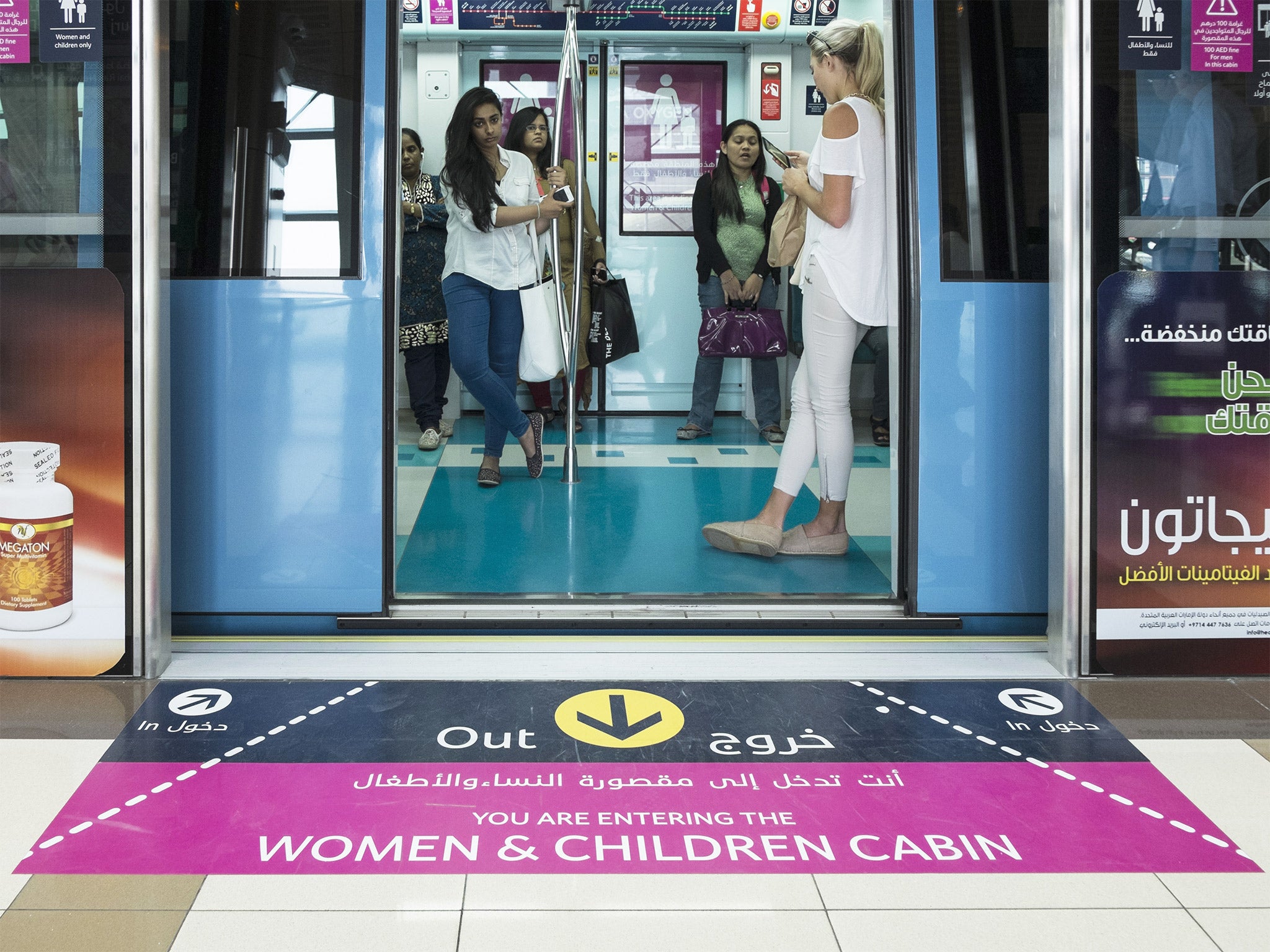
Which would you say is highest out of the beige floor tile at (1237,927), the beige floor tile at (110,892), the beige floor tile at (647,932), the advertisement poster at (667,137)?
the advertisement poster at (667,137)

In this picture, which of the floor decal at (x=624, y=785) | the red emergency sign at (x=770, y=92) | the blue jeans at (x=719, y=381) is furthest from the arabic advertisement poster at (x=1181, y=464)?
the red emergency sign at (x=770, y=92)

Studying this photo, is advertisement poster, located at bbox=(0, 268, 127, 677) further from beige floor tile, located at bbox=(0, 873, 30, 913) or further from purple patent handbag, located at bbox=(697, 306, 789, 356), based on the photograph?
purple patent handbag, located at bbox=(697, 306, 789, 356)

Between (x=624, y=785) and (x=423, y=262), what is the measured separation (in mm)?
4654

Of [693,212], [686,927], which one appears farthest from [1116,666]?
[693,212]

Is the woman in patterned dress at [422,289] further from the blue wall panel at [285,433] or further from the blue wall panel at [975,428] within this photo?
the blue wall panel at [975,428]

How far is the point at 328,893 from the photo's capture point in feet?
6.82

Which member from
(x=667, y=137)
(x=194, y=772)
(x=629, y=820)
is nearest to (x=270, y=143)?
(x=194, y=772)

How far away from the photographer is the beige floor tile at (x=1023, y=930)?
1937 mm

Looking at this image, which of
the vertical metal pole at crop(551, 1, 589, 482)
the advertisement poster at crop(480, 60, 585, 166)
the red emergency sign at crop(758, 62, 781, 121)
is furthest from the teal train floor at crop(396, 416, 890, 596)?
the advertisement poster at crop(480, 60, 585, 166)

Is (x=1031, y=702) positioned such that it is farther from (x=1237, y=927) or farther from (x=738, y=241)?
(x=738, y=241)

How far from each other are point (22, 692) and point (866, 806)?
2.01 metres

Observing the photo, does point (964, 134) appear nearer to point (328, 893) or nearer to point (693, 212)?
point (328, 893)

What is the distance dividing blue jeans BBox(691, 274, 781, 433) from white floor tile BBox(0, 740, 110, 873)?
4.62 meters

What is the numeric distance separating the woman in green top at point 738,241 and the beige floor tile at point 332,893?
4.79 meters
